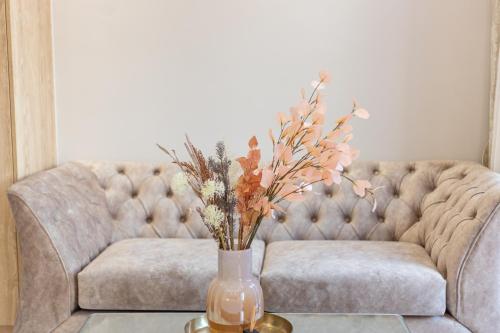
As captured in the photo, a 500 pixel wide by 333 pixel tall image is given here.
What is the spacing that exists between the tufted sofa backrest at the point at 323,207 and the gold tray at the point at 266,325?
1.02 m

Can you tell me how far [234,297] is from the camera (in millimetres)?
1591

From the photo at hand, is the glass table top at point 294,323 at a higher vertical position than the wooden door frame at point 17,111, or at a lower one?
lower

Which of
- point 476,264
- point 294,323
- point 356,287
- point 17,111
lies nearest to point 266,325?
point 294,323

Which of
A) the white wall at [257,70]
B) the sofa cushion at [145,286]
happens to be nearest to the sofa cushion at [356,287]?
the sofa cushion at [145,286]

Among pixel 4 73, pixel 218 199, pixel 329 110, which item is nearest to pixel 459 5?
pixel 329 110

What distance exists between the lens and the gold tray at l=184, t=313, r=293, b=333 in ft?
5.54

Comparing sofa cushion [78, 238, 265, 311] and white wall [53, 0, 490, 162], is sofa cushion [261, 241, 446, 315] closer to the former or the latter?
sofa cushion [78, 238, 265, 311]

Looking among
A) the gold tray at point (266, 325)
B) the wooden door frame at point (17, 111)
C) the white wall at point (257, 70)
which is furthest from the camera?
the white wall at point (257, 70)

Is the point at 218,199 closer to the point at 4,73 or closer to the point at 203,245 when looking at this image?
the point at 203,245

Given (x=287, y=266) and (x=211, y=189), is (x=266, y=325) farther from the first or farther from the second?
(x=287, y=266)

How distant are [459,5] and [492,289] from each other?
136 cm

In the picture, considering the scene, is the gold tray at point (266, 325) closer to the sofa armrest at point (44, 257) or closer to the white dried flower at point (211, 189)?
the white dried flower at point (211, 189)

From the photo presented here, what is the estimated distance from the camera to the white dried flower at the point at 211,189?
4.95ft

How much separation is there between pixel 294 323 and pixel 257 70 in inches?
58.7
